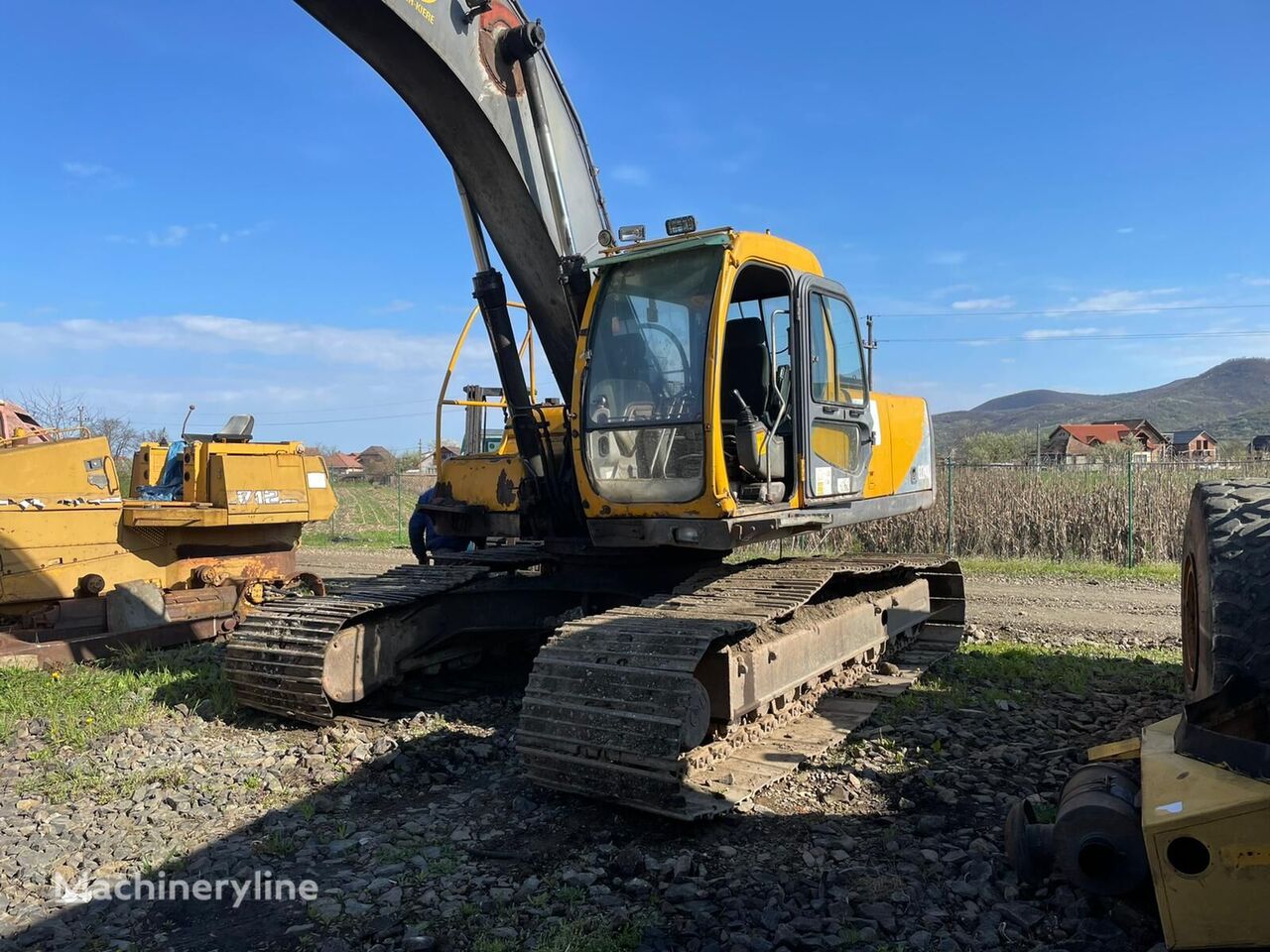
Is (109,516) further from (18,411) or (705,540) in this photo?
(705,540)

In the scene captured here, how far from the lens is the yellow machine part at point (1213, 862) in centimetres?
237

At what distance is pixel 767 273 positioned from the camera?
550 cm

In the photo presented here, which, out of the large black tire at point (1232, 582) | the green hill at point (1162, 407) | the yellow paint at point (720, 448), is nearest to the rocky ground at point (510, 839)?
the large black tire at point (1232, 582)

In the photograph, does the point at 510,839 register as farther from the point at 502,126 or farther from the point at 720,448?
the point at 502,126

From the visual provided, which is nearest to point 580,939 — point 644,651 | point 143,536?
point 644,651

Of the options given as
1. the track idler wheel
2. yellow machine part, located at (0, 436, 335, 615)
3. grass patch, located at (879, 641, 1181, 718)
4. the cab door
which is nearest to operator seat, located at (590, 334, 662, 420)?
the cab door

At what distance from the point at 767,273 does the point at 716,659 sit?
2.49 meters

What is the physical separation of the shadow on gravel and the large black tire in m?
0.91

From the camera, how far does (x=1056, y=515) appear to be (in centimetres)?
1422

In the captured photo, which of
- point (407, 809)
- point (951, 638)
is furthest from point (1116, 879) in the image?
point (951, 638)

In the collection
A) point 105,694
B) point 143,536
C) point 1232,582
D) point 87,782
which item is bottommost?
point 87,782

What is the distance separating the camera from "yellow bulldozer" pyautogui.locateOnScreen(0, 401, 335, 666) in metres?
7.73

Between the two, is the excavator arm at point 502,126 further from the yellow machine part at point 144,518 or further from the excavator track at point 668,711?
the yellow machine part at point 144,518

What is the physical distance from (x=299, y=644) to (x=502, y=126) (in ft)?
10.8
